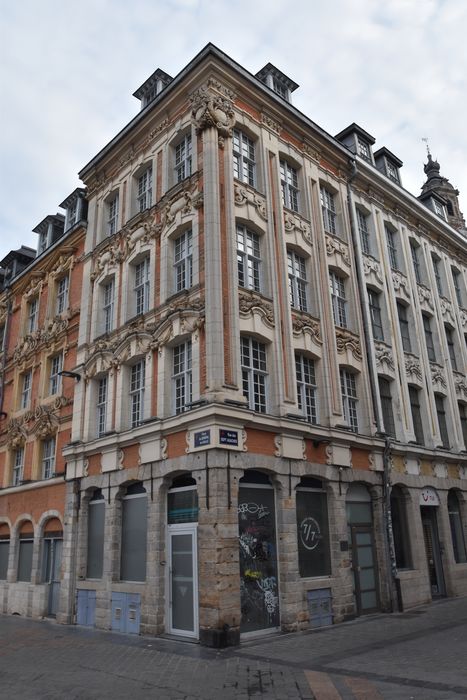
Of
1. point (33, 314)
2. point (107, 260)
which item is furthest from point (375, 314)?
point (33, 314)

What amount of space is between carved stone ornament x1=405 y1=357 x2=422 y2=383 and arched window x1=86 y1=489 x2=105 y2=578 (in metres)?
12.1

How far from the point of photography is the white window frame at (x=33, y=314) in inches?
987

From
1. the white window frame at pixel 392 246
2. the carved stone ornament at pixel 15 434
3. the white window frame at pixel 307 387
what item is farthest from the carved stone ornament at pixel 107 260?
the white window frame at pixel 392 246

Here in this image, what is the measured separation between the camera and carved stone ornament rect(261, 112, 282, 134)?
18.5m

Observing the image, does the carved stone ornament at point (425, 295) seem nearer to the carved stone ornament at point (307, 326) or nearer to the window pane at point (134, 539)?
the carved stone ornament at point (307, 326)

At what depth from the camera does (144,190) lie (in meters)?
19.7

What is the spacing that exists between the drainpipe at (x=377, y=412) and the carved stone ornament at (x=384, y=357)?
659 mm

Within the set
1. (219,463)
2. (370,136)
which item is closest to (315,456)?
(219,463)

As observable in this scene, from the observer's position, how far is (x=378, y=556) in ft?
57.2

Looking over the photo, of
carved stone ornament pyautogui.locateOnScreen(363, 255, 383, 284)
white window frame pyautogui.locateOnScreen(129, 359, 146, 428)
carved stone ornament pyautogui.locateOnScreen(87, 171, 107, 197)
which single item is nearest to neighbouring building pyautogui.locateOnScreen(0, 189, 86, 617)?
carved stone ornament pyautogui.locateOnScreen(87, 171, 107, 197)

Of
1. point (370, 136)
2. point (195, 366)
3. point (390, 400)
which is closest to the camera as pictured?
point (195, 366)

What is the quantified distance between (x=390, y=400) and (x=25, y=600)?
14665 mm

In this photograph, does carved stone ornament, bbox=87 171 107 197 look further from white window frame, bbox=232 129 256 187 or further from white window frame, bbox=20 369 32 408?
white window frame, bbox=20 369 32 408

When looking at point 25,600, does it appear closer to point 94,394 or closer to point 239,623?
point 94,394
